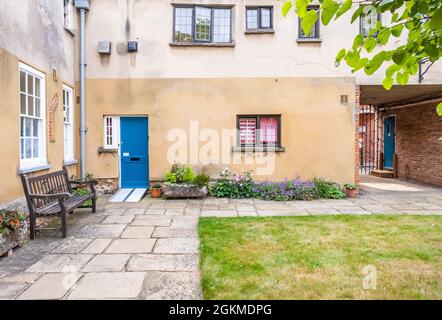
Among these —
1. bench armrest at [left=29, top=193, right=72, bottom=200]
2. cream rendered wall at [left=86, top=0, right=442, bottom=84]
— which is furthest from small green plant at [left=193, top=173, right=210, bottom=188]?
bench armrest at [left=29, top=193, right=72, bottom=200]

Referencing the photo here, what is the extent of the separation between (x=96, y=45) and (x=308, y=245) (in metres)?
8.74

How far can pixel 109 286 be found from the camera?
12.5ft

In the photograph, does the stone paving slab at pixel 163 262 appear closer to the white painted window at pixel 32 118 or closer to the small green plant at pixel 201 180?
the white painted window at pixel 32 118

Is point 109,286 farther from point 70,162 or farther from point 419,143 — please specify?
point 419,143

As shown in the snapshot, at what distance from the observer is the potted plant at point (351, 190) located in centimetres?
1009

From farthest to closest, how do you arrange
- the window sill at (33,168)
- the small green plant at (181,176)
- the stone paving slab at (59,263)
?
the small green plant at (181,176)
the window sill at (33,168)
the stone paving slab at (59,263)

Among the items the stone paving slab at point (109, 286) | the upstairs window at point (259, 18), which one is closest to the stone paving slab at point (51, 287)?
the stone paving slab at point (109, 286)

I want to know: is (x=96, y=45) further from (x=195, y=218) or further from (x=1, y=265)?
(x=1, y=265)

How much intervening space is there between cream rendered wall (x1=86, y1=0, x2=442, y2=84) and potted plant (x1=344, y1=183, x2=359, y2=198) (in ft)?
10.7

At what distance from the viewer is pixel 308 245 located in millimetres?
5312

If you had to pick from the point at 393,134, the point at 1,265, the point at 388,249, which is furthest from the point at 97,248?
the point at 393,134

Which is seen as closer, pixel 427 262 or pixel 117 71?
pixel 427 262

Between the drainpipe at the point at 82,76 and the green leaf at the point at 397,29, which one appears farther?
the drainpipe at the point at 82,76

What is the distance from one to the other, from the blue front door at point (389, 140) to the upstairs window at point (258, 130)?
864cm
